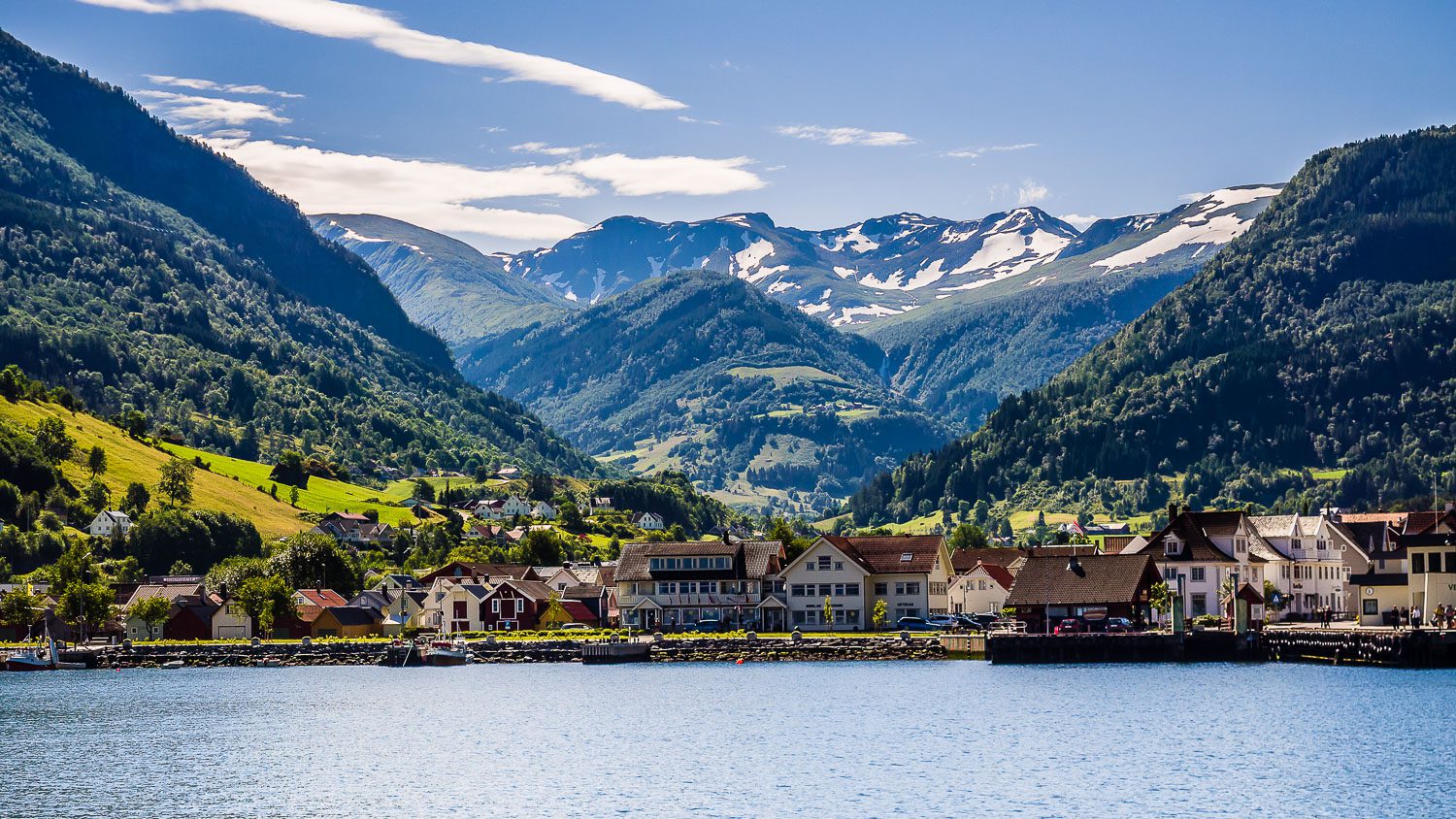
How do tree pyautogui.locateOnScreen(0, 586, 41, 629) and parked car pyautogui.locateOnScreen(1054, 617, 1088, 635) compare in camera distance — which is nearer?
parked car pyautogui.locateOnScreen(1054, 617, 1088, 635)

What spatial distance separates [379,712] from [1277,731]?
49073 mm

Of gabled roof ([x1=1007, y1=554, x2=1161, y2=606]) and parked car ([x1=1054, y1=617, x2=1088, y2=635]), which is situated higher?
gabled roof ([x1=1007, y1=554, x2=1161, y2=606])

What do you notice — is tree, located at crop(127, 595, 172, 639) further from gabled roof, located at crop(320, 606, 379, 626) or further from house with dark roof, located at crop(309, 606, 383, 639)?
gabled roof, located at crop(320, 606, 379, 626)

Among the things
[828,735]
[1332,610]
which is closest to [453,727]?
[828,735]

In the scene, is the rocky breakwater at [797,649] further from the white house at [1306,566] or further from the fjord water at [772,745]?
the white house at [1306,566]

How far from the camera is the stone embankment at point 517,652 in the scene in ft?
428

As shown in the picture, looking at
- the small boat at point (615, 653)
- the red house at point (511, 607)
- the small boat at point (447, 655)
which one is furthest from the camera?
the red house at point (511, 607)

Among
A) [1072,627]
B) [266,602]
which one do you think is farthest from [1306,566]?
[266,602]

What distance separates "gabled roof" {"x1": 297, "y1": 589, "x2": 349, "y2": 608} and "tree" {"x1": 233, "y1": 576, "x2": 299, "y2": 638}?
11.7 ft

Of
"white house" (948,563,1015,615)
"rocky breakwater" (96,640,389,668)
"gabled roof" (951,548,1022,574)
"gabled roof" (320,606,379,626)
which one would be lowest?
"rocky breakwater" (96,640,389,668)

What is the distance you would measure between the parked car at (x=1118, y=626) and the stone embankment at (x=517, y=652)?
11459 millimetres

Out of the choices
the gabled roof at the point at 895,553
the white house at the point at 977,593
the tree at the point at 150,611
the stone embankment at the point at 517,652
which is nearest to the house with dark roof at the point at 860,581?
the gabled roof at the point at 895,553

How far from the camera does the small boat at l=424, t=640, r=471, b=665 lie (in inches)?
5610

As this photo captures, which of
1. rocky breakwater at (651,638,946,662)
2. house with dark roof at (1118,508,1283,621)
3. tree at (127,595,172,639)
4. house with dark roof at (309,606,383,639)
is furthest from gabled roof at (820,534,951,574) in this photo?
tree at (127,595,172,639)
